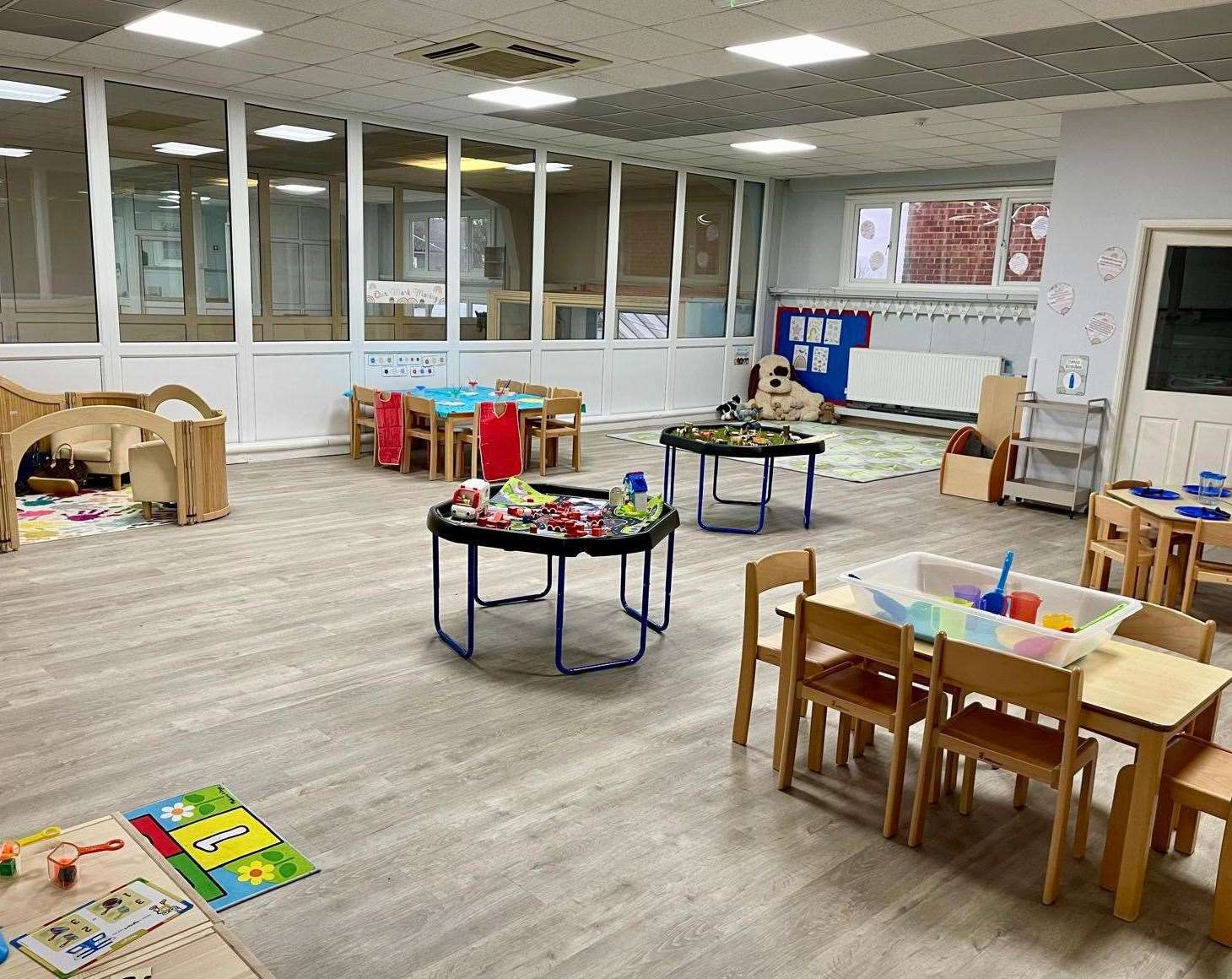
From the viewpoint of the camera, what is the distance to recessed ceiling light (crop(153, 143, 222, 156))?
7.70m

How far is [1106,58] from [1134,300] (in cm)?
204

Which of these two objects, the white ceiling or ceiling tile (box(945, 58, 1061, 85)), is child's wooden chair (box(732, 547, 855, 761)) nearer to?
the white ceiling

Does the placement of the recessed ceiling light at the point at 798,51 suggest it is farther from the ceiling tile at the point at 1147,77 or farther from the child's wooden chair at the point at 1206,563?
A: the child's wooden chair at the point at 1206,563

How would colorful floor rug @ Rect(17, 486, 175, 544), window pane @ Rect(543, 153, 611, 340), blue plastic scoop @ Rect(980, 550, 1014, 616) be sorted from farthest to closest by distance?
1. window pane @ Rect(543, 153, 611, 340)
2. colorful floor rug @ Rect(17, 486, 175, 544)
3. blue plastic scoop @ Rect(980, 550, 1014, 616)

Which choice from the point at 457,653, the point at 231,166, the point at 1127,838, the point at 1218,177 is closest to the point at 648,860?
the point at 1127,838

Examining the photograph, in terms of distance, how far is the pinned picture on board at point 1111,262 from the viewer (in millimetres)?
7223

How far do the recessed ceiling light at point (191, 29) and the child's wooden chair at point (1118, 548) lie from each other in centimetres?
538

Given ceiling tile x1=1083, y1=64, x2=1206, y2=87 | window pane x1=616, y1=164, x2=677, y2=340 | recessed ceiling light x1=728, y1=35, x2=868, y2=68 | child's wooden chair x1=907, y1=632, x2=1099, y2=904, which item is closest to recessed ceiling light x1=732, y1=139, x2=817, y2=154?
window pane x1=616, y1=164, x2=677, y2=340

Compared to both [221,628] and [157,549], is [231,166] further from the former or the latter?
[221,628]

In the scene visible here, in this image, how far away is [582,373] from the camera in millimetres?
10945

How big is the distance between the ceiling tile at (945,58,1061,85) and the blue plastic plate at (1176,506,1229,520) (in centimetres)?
269

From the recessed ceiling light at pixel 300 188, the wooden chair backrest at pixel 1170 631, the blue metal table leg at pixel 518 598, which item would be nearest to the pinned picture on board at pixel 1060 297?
the blue metal table leg at pixel 518 598

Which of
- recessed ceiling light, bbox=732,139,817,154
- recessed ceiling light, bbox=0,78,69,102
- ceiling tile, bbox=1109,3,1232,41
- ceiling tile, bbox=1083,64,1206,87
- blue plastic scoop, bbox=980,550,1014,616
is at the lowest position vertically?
blue plastic scoop, bbox=980,550,1014,616

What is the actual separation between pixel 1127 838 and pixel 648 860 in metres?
1.28
